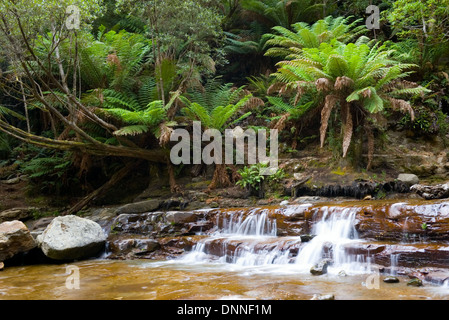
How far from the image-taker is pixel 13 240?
512cm

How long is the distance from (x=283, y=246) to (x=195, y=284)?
1.49 metres

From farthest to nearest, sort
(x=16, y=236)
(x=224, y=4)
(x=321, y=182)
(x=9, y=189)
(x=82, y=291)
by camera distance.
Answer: (x=224, y=4)
(x=9, y=189)
(x=321, y=182)
(x=16, y=236)
(x=82, y=291)

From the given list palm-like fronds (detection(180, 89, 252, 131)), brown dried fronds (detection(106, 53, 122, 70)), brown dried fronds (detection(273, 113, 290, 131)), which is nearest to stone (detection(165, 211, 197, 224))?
palm-like fronds (detection(180, 89, 252, 131))

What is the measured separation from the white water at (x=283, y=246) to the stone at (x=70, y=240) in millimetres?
1622

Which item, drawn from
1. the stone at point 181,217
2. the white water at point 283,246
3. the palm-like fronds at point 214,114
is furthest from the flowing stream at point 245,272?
the palm-like fronds at point 214,114

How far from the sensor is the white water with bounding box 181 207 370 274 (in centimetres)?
395

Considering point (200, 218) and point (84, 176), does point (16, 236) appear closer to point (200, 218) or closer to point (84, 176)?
point (200, 218)

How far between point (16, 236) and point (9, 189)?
5179 mm

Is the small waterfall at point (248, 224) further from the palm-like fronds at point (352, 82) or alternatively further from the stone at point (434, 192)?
the stone at point (434, 192)

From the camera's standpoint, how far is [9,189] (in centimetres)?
941

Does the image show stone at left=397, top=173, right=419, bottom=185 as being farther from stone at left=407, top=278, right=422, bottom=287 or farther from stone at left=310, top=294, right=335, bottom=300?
stone at left=310, top=294, right=335, bottom=300

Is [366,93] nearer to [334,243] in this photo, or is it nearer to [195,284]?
[334,243]
